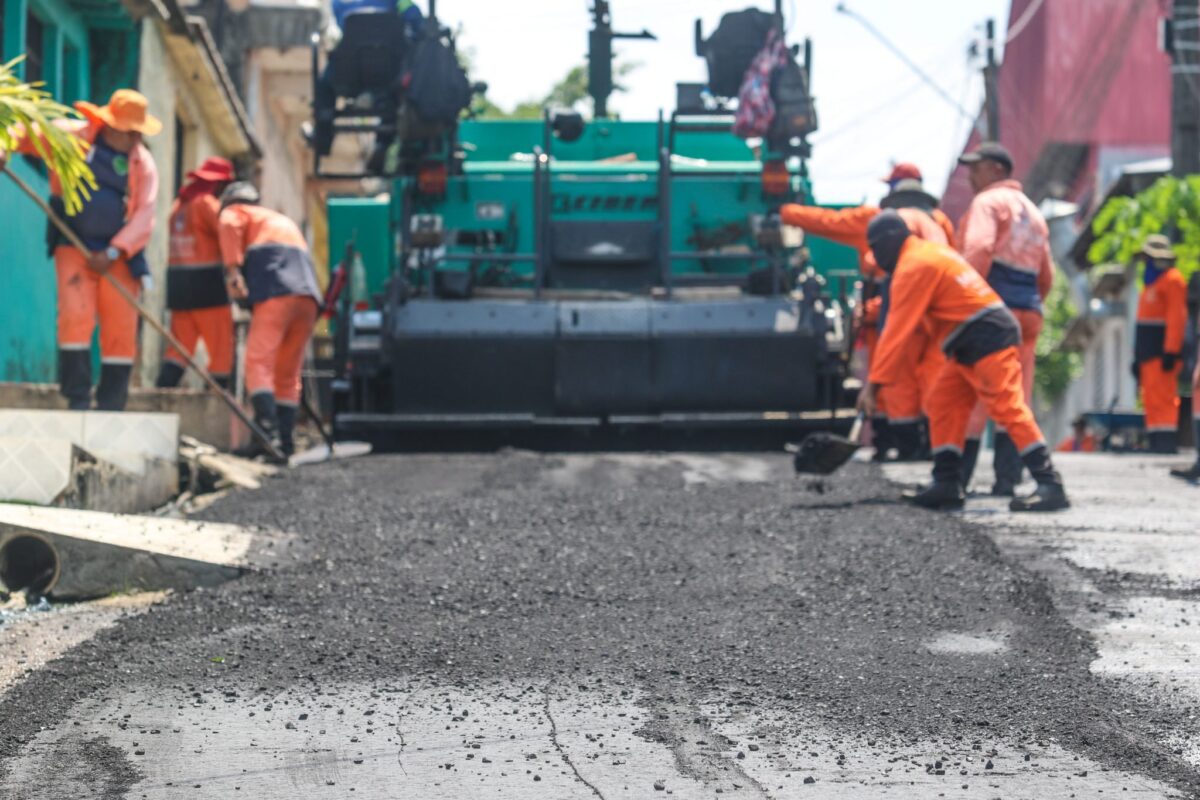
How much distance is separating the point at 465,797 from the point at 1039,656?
6.05ft

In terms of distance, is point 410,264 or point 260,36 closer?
point 410,264

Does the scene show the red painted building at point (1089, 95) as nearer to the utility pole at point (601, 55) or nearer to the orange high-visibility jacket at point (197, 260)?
the utility pole at point (601, 55)

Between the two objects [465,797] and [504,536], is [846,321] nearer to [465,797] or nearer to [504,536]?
[504,536]

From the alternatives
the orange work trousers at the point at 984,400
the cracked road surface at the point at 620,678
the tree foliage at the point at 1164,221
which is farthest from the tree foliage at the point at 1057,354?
the cracked road surface at the point at 620,678

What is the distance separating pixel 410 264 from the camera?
12203 millimetres

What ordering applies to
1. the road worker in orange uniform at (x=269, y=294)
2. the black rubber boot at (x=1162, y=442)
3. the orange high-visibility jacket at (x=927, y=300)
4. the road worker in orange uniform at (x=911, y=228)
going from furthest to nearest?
1. the black rubber boot at (x=1162, y=442)
2. the road worker in orange uniform at (x=269, y=294)
3. the road worker in orange uniform at (x=911, y=228)
4. the orange high-visibility jacket at (x=927, y=300)

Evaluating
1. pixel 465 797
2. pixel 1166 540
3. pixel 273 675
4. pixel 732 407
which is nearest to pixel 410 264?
pixel 732 407

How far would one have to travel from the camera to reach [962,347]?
26.4ft

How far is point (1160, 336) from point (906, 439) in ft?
15.4

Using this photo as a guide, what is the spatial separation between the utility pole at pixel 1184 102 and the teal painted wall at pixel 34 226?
11.3 meters

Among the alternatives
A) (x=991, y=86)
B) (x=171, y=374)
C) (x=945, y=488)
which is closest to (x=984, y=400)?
(x=945, y=488)

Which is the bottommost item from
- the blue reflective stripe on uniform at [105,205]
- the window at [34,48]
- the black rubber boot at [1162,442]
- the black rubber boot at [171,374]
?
the black rubber boot at [1162,442]

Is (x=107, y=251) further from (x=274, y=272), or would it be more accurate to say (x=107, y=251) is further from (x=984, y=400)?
(x=984, y=400)

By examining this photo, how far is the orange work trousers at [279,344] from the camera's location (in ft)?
34.2
